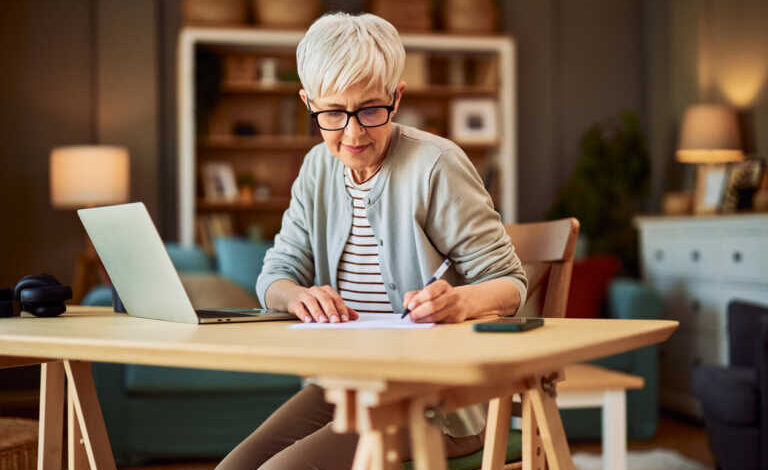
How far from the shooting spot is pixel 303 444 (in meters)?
1.18

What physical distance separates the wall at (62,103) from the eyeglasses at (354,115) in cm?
382

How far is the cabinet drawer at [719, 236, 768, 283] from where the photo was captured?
3.23 metres

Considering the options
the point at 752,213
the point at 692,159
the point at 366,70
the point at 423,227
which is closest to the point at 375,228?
the point at 423,227

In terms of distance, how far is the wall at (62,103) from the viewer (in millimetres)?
4871

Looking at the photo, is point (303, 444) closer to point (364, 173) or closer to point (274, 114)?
point (364, 173)

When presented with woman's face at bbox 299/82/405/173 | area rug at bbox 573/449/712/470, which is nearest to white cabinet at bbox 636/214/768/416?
area rug at bbox 573/449/712/470

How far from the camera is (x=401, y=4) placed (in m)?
4.94

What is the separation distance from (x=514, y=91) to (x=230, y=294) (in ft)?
9.06

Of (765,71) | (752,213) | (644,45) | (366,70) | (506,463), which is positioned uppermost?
(644,45)

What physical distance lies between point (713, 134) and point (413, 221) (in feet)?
10.4

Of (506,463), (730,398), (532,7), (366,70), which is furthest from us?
(532,7)

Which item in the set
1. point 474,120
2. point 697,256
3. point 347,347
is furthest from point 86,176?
point 347,347

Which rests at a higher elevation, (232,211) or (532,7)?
(532,7)

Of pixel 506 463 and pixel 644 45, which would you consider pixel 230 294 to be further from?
pixel 644 45
